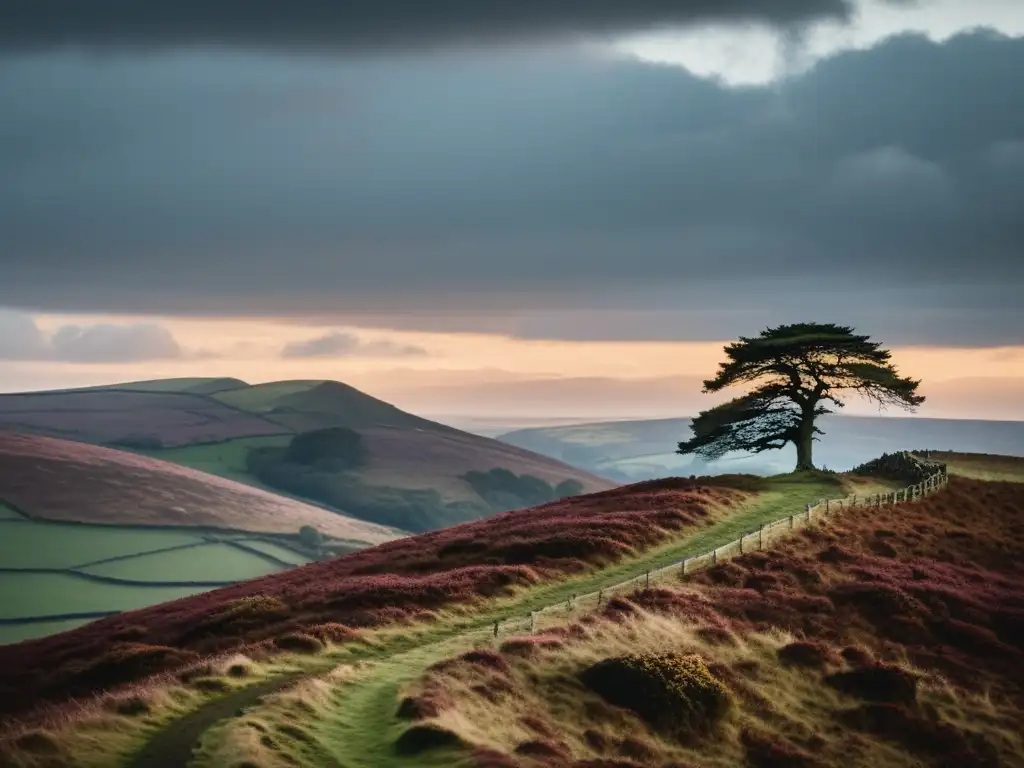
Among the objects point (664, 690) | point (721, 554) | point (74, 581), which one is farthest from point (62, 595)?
point (664, 690)

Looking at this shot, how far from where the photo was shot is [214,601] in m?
58.3

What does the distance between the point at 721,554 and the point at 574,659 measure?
17.7 m

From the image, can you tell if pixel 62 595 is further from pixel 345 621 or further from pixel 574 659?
pixel 574 659

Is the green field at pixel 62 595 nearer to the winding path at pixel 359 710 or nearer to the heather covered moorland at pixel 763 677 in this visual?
the heather covered moorland at pixel 763 677

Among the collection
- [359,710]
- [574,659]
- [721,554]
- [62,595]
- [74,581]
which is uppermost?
[721,554]

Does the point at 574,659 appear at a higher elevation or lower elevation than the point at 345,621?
higher

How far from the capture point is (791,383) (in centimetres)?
8050

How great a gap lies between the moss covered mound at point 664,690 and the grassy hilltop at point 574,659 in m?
0.07

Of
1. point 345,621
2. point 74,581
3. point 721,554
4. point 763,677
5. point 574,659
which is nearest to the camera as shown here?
point 574,659

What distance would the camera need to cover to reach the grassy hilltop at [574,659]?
101 ft

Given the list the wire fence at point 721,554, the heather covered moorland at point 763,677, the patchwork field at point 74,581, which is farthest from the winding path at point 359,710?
the patchwork field at point 74,581

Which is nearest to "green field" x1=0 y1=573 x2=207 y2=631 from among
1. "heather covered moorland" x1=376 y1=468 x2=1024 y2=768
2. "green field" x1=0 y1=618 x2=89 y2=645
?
"green field" x1=0 y1=618 x2=89 y2=645

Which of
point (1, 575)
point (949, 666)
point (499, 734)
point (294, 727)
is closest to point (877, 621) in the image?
point (949, 666)

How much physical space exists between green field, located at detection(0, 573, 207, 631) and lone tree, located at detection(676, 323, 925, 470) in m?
113
